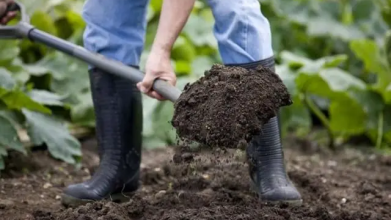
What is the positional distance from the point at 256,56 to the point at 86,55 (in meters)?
0.62

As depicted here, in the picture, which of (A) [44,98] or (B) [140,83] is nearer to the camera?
(B) [140,83]

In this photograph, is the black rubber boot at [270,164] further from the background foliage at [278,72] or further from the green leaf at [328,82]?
the green leaf at [328,82]

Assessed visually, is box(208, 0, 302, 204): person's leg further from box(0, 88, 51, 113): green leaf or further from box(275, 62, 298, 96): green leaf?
box(275, 62, 298, 96): green leaf

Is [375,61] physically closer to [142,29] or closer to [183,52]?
[183,52]

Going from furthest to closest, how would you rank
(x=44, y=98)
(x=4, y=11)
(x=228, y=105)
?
(x=44, y=98), (x=4, y=11), (x=228, y=105)

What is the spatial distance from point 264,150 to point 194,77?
1.67 metres

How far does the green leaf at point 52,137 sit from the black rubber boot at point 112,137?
18.1 inches

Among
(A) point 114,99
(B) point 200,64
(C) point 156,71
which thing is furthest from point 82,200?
(B) point 200,64

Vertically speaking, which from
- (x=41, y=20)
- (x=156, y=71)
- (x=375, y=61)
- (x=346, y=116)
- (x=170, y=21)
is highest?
(x=170, y=21)

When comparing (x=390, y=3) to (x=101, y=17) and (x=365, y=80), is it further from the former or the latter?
(x=101, y=17)

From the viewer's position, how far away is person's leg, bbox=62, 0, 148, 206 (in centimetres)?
293

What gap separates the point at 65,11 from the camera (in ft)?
15.2

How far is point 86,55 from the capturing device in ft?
9.52

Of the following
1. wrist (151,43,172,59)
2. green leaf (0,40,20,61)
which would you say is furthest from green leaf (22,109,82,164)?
wrist (151,43,172,59)
